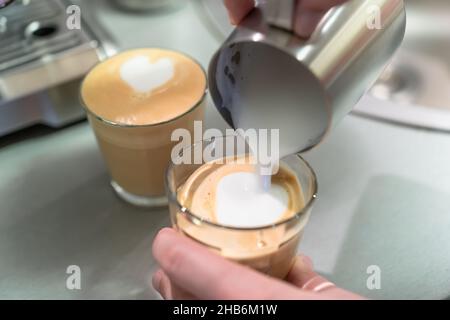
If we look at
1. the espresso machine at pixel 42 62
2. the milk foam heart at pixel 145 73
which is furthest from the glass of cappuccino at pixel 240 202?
the espresso machine at pixel 42 62

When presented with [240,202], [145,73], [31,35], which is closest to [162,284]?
[240,202]

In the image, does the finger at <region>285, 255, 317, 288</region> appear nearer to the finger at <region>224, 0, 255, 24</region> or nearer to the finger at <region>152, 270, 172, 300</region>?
the finger at <region>152, 270, 172, 300</region>

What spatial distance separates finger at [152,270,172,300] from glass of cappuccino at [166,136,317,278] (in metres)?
0.05

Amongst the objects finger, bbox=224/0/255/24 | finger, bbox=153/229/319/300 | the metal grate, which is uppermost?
finger, bbox=224/0/255/24

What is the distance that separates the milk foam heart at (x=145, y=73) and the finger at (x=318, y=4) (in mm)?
241

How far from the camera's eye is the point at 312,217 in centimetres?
62

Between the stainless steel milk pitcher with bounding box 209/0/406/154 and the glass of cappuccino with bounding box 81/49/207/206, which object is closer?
the stainless steel milk pitcher with bounding box 209/0/406/154

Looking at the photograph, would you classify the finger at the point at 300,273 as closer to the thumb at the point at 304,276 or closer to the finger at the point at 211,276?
the thumb at the point at 304,276

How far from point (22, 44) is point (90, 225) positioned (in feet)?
0.81

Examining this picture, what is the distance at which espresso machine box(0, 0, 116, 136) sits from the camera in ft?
2.19

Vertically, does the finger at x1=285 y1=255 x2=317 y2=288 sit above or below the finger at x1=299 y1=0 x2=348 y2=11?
below

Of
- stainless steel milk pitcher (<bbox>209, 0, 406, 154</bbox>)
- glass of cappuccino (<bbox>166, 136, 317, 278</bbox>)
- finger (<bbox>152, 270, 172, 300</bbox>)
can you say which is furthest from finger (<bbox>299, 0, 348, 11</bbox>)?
finger (<bbox>152, 270, 172, 300</bbox>)

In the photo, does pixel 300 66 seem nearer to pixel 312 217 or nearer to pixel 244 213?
pixel 244 213

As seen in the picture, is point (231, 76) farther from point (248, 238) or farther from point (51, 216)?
point (51, 216)
